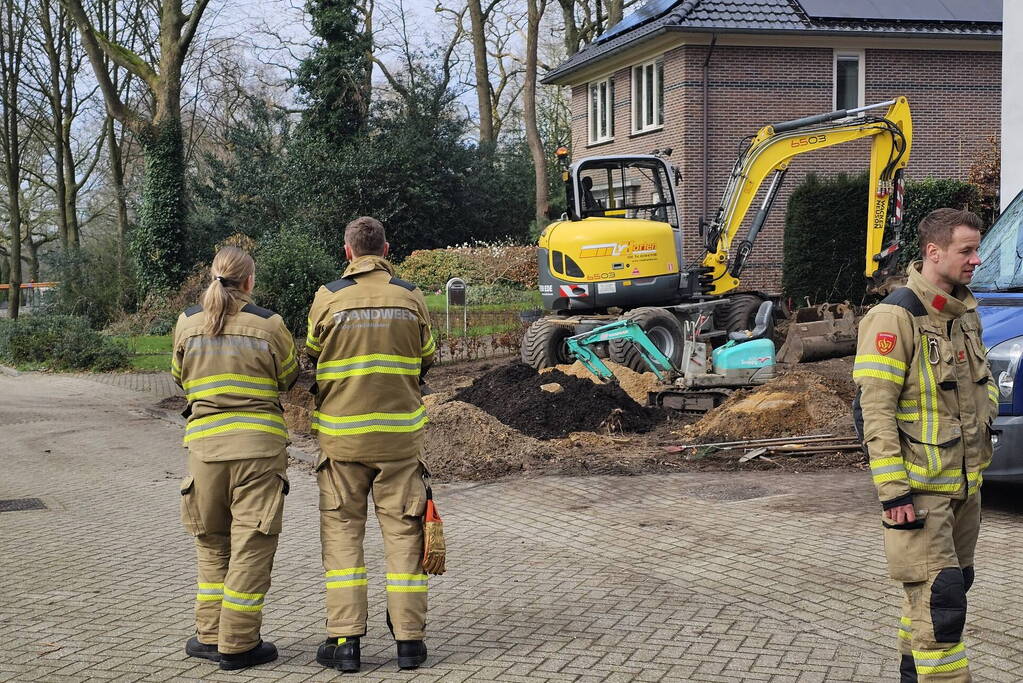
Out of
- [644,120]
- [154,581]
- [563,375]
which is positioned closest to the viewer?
[154,581]

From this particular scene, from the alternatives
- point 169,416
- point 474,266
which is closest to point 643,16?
point 474,266

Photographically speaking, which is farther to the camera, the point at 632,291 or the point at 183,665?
the point at 632,291

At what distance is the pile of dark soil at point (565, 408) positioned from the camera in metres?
11.6

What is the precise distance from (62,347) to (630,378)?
12.0 meters

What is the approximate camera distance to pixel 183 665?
5020 mm

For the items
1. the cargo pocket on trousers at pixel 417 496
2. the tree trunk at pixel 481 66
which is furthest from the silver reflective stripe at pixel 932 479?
the tree trunk at pixel 481 66

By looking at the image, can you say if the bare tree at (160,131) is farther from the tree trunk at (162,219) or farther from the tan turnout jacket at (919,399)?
the tan turnout jacket at (919,399)

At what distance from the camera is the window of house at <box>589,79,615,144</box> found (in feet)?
102

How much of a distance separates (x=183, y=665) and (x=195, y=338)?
4.72ft

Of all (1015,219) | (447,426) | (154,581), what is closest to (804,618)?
(154,581)

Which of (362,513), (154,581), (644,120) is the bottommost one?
(154,581)

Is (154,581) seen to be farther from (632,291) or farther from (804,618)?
(632,291)

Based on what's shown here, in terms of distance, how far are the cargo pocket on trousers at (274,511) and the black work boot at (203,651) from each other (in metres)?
0.60

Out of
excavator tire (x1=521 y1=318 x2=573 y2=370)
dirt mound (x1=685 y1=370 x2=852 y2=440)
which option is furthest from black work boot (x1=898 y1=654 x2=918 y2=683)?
excavator tire (x1=521 y1=318 x2=573 y2=370)
